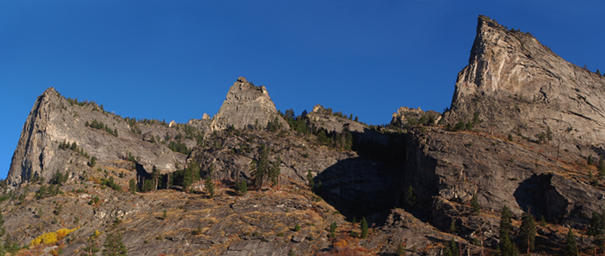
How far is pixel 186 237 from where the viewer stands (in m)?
131

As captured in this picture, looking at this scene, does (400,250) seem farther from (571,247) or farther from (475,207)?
(571,247)

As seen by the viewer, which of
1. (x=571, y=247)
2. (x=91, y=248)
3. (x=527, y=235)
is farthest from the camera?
(x=91, y=248)

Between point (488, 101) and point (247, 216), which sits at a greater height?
point (488, 101)

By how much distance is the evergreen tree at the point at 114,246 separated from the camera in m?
125

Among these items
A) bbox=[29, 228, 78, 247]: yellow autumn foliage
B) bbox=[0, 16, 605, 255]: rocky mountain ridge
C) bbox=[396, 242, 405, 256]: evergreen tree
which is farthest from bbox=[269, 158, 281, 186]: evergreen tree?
bbox=[29, 228, 78, 247]: yellow autumn foliage

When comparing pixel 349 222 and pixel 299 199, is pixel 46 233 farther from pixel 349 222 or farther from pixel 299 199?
pixel 349 222

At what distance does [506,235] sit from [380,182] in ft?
202

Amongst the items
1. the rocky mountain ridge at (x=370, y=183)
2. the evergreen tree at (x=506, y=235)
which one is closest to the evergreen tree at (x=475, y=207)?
the rocky mountain ridge at (x=370, y=183)

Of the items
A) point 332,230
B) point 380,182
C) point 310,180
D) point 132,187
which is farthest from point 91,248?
point 380,182

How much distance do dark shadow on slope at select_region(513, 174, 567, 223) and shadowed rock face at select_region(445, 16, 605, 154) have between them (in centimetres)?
2722

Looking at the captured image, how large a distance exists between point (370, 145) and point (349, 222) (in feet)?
184

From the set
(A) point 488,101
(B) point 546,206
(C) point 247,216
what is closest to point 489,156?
(B) point 546,206

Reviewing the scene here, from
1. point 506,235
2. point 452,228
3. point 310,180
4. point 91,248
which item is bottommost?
point 91,248

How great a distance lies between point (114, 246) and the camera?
127 m
